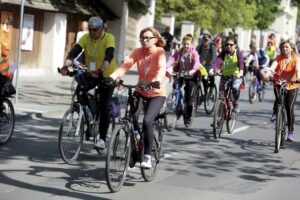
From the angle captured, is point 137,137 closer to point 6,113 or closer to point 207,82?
point 6,113

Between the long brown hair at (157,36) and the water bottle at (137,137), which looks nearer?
the water bottle at (137,137)

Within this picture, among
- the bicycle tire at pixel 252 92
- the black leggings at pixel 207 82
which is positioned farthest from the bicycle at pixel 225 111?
the bicycle tire at pixel 252 92

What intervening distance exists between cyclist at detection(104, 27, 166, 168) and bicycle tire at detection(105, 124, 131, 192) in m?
0.27

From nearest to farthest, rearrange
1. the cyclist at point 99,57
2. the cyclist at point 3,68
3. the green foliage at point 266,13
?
the cyclist at point 99,57 → the cyclist at point 3,68 → the green foliage at point 266,13

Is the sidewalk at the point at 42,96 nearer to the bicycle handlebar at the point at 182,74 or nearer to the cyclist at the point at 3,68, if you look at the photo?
the bicycle handlebar at the point at 182,74

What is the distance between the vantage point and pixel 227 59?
1303cm

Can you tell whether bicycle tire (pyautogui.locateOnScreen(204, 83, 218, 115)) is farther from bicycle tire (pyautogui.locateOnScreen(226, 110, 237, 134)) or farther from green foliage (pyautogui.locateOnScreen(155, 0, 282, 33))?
green foliage (pyautogui.locateOnScreen(155, 0, 282, 33))

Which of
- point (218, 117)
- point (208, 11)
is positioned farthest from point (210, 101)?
point (208, 11)

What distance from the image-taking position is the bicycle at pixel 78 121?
8.85 meters

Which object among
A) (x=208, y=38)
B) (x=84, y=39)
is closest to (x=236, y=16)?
(x=208, y=38)

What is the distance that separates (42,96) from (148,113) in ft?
31.3

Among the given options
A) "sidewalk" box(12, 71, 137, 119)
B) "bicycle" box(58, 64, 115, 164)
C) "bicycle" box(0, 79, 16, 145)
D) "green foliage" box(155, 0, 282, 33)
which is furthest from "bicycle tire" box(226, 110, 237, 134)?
"green foliage" box(155, 0, 282, 33)

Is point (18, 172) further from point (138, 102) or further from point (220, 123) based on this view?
point (220, 123)

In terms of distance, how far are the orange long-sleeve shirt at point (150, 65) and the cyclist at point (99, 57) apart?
0.96 meters
